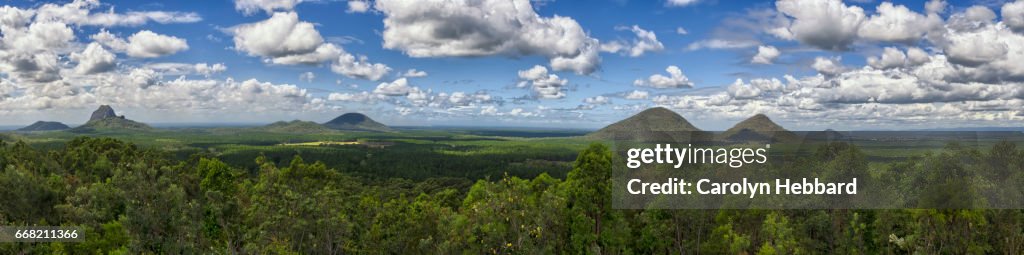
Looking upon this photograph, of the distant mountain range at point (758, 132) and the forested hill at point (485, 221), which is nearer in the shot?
the forested hill at point (485, 221)

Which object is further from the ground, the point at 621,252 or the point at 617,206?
the point at 617,206

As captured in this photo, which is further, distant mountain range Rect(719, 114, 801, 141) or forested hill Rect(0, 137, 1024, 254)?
distant mountain range Rect(719, 114, 801, 141)

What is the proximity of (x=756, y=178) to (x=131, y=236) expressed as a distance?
4003 cm

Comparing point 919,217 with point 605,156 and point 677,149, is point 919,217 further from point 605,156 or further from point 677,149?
point 605,156

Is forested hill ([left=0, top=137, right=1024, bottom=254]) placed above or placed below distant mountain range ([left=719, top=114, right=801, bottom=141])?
below

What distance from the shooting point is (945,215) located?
1280 inches

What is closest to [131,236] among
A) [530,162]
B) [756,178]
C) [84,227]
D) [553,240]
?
[84,227]

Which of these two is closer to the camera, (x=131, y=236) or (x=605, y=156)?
(x=131, y=236)

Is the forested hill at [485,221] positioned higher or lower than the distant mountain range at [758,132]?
lower

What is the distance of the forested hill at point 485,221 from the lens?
26.6 metres

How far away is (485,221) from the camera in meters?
28.2

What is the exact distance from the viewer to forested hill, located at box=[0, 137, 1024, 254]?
26.6 meters

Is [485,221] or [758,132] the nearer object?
[485,221]

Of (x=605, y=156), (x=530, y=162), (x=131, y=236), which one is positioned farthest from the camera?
(x=530, y=162)
